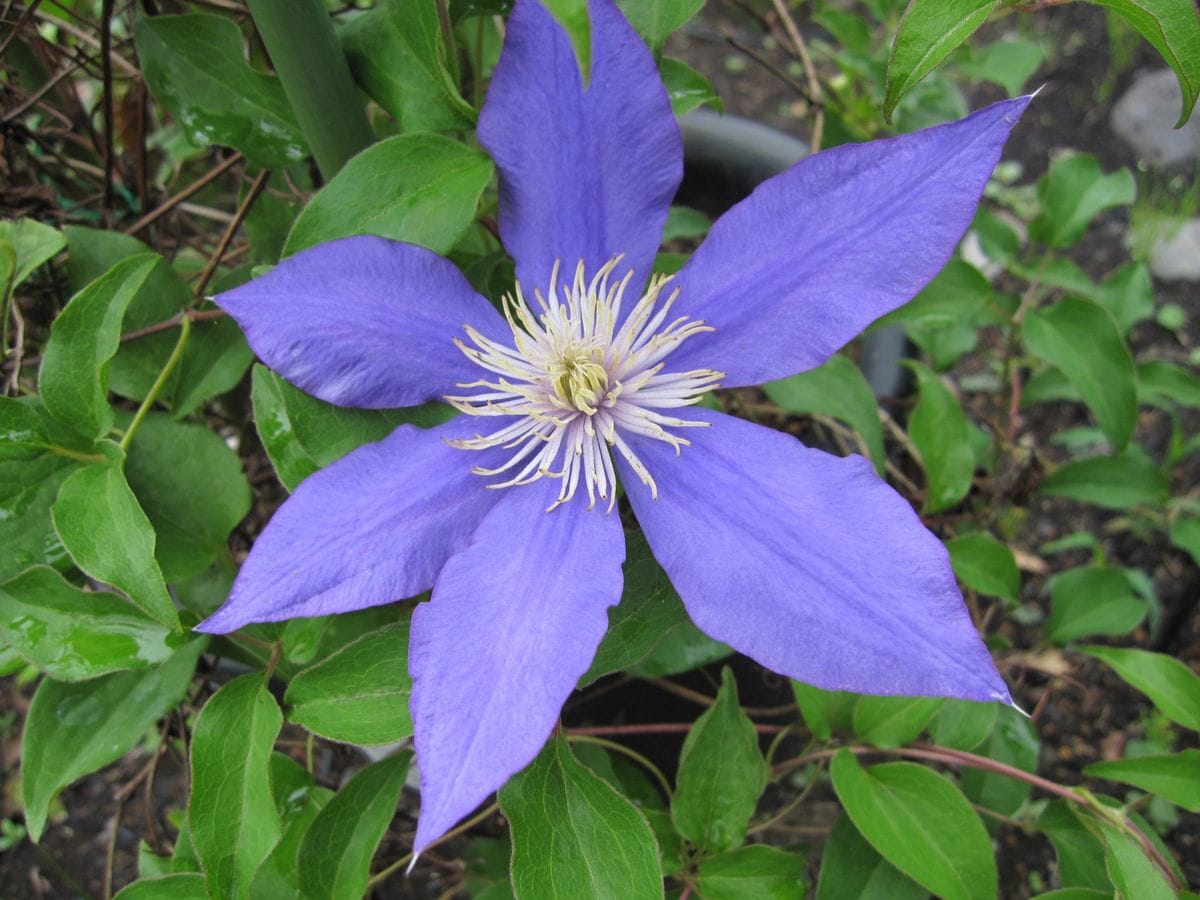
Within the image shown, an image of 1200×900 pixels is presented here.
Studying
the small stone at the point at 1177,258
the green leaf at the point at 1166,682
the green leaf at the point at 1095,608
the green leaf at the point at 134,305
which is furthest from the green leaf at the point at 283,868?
the small stone at the point at 1177,258

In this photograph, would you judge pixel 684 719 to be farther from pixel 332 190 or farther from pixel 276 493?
pixel 332 190

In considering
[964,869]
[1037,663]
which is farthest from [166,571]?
[1037,663]

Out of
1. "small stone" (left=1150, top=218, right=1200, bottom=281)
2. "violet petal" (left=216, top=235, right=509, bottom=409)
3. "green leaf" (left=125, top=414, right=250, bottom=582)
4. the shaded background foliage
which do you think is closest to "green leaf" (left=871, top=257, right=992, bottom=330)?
the shaded background foliage

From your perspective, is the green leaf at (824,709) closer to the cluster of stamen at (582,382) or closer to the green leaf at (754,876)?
the green leaf at (754,876)

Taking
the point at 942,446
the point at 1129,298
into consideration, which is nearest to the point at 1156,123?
the point at 1129,298

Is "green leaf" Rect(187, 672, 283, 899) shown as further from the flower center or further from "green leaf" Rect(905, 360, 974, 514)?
"green leaf" Rect(905, 360, 974, 514)
